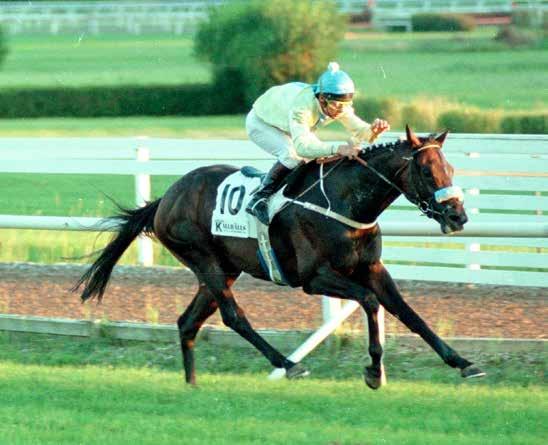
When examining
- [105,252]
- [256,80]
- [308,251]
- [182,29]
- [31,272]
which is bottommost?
[182,29]

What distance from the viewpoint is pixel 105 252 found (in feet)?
28.8

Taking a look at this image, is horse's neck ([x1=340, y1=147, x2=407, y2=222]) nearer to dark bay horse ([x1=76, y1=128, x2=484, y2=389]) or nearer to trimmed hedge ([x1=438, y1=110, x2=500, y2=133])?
dark bay horse ([x1=76, y1=128, x2=484, y2=389])

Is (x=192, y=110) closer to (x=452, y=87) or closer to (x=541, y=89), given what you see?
(x=452, y=87)

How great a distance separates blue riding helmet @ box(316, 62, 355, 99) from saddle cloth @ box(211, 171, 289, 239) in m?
0.69

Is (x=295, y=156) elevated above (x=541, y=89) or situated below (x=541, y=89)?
above

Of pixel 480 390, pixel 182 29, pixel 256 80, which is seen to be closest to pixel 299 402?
pixel 480 390

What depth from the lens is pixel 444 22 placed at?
36.6 meters

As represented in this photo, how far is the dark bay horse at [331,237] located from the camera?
23.5 ft

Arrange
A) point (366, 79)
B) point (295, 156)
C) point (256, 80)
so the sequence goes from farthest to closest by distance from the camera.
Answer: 1. point (366, 79)
2. point (256, 80)
3. point (295, 156)

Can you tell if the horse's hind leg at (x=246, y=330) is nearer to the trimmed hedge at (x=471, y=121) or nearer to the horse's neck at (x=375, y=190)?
the horse's neck at (x=375, y=190)

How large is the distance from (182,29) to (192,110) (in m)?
13.8

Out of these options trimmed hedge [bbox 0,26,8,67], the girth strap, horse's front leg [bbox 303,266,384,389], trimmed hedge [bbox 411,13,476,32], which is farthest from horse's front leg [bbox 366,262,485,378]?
trimmed hedge [bbox 0,26,8,67]

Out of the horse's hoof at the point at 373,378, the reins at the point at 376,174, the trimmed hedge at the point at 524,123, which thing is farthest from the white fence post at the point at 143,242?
the trimmed hedge at the point at 524,123

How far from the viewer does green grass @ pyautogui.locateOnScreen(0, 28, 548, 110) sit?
32938 millimetres
